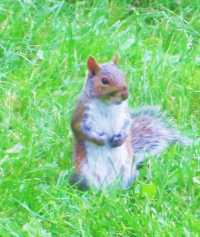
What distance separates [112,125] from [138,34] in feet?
5.28

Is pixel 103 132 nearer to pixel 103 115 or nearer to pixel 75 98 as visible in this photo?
pixel 103 115

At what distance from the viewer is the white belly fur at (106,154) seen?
163 inches

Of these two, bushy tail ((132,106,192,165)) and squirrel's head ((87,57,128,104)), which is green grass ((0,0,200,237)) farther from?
squirrel's head ((87,57,128,104))

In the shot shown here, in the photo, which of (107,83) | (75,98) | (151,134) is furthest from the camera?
(75,98)

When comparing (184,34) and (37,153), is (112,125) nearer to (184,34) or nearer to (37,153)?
(37,153)

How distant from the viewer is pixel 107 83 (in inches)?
163

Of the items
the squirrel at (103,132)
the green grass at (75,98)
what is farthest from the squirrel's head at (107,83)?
the green grass at (75,98)

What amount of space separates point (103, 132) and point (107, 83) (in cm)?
20

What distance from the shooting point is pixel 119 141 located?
4.16 meters

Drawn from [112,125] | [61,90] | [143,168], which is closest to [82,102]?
[112,125]

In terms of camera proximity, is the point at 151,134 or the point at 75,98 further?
the point at 75,98

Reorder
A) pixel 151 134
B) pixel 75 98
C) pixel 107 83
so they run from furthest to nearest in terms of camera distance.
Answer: pixel 75 98, pixel 151 134, pixel 107 83

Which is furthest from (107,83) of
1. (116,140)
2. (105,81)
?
(116,140)

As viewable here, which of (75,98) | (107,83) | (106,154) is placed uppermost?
(107,83)
